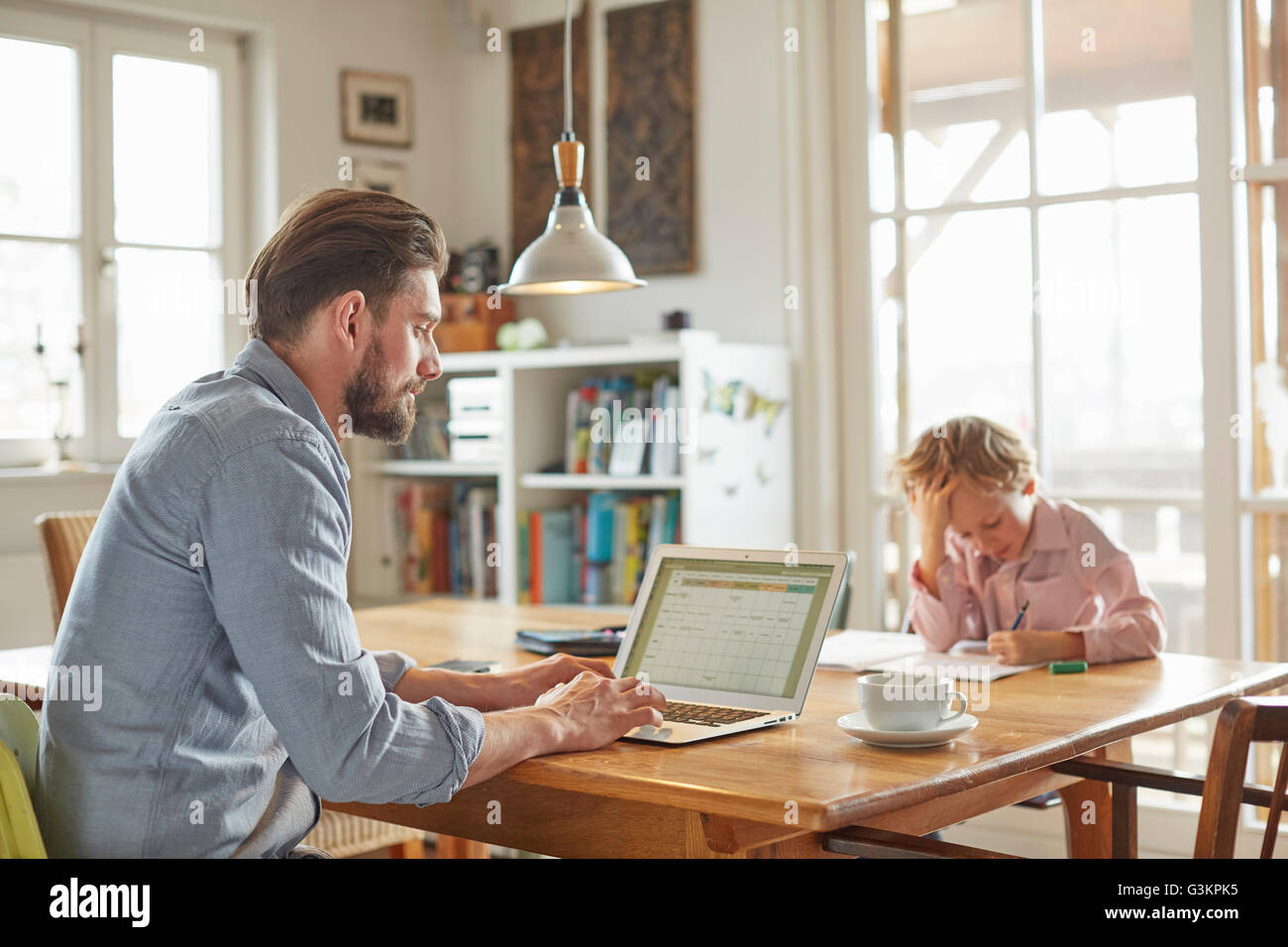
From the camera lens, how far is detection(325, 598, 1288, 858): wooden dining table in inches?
58.7

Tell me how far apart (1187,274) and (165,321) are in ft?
9.27

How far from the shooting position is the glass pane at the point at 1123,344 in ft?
11.2

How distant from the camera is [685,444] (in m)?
3.62

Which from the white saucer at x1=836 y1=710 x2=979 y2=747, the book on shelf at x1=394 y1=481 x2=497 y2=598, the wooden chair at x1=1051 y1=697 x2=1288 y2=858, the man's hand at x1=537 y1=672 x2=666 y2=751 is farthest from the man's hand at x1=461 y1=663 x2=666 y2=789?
the book on shelf at x1=394 y1=481 x2=497 y2=598

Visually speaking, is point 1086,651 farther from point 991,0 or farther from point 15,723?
point 991,0

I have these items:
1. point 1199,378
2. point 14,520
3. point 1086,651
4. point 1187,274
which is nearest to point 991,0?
point 1187,274

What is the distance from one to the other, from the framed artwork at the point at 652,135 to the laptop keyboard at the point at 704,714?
2357mm

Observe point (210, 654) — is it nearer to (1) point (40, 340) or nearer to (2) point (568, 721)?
(2) point (568, 721)

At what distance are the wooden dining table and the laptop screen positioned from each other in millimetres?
62

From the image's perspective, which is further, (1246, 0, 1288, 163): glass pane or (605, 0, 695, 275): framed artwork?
(605, 0, 695, 275): framed artwork

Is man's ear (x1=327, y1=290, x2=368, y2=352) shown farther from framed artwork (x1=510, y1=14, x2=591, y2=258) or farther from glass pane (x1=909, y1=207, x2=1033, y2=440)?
framed artwork (x1=510, y1=14, x2=591, y2=258)

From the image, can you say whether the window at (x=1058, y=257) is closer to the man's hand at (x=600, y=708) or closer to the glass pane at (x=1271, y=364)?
the glass pane at (x=1271, y=364)

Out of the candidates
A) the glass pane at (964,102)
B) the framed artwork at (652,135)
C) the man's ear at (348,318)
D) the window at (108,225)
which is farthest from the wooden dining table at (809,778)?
the window at (108,225)
